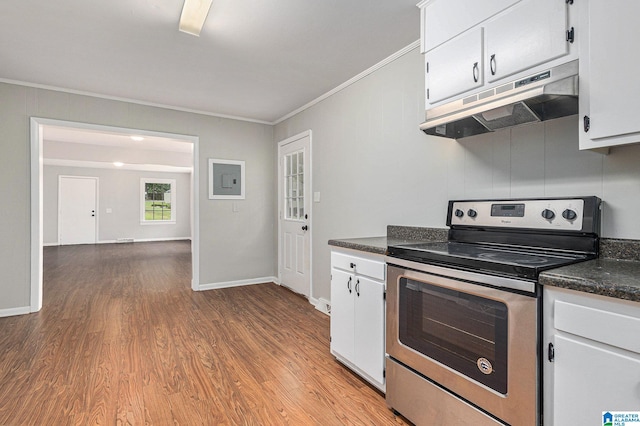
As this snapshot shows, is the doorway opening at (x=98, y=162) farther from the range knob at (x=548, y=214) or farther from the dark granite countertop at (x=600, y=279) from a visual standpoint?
the dark granite countertop at (x=600, y=279)

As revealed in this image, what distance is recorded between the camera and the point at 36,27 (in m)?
2.35

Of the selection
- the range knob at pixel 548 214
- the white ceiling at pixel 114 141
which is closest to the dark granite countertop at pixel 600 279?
the range knob at pixel 548 214

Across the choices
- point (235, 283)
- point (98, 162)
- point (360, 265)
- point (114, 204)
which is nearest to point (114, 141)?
point (98, 162)

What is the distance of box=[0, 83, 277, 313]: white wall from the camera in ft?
11.2

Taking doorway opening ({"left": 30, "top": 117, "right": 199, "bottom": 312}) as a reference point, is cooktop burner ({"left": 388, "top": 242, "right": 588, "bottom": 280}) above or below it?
below

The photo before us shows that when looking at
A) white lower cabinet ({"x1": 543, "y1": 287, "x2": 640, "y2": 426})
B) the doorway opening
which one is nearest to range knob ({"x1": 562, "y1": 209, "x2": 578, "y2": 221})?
white lower cabinet ({"x1": 543, "y1": 287, "x2": 640, "y2": 426})

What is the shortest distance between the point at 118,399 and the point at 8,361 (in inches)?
47.7

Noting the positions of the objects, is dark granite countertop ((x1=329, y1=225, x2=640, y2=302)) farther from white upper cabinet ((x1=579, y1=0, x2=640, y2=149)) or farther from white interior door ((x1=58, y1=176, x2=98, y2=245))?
white interior door ((x1=58, y1=176, x2=98, y2=245))

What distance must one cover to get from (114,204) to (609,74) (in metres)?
11.2

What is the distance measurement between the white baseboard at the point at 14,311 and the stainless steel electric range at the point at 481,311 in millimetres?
3920

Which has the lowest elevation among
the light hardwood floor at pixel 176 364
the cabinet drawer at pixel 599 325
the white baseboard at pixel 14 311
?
the light hardwood floor at pixel 176 364

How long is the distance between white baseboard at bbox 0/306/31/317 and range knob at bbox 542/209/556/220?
189 inches

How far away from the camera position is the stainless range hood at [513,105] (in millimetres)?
1360

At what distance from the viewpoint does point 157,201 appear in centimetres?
1047
